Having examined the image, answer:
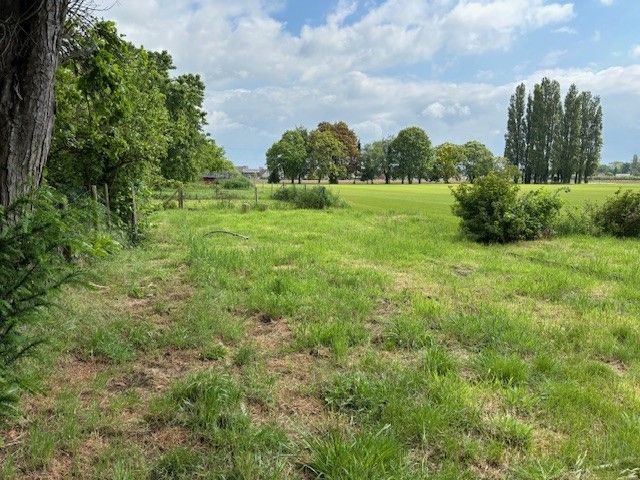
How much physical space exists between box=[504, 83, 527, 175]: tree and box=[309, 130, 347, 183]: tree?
32115 millimetres

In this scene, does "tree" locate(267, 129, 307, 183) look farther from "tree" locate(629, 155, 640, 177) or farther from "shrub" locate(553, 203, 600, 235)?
"tree" locate(629, 155, 640, 177)

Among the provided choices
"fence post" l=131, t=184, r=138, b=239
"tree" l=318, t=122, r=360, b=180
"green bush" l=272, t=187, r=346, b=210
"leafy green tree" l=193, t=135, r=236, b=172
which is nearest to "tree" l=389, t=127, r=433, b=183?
"tree" l=318, t=122, r=360, b=180

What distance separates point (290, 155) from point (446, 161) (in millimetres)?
35134

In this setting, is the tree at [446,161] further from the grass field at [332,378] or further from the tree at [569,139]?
the grass field at [332,378]

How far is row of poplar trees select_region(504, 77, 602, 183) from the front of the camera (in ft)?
246

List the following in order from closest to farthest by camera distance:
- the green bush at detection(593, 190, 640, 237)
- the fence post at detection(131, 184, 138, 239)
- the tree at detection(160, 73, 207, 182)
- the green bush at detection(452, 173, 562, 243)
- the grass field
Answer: the grass field → the fence post at detection(131, 184, 138, 239) → the green bush at detection(452, 173, 562, 243) → the green bush at detection(593, 190, 640, 237) → the tree at detection(160, 73, 207, 182)

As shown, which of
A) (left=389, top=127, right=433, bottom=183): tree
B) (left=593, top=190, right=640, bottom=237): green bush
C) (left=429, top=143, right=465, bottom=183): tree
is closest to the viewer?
(left=593, top=190, right=640, bottom=237): green bush

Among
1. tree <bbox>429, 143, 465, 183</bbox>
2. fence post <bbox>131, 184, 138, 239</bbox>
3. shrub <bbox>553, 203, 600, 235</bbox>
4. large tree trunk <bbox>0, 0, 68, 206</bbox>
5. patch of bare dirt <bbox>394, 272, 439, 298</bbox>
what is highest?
tree <bbox>429, 143, 465, 183</bbox>

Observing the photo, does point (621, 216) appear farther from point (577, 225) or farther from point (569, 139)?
point (569, 139)

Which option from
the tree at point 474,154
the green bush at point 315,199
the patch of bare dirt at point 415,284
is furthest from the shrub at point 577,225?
the tree at point 474,154

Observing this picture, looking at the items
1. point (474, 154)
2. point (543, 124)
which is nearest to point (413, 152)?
point (474, 154)

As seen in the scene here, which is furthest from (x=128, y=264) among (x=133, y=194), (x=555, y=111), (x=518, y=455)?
(x=555, y=111)

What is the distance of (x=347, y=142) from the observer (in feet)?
332

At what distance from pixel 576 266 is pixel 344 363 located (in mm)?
7347
